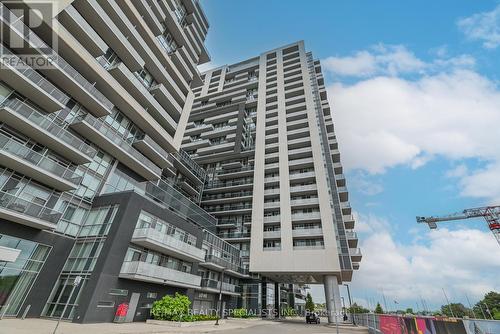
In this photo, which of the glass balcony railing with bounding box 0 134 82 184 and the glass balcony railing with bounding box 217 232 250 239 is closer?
the glass balcony railing with bounding box 0 134 82 184

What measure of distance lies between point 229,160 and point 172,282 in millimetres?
35795

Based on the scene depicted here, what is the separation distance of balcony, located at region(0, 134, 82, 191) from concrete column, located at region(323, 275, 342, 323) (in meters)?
36.8

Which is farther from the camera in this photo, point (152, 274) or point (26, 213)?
point (152, 274)

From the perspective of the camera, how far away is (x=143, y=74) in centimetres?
3469

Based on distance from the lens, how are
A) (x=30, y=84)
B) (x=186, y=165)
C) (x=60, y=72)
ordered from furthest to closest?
(x=186, y=165)
(x=60, y=72)
(x=30, y=84)

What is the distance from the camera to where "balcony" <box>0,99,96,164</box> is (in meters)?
18.5

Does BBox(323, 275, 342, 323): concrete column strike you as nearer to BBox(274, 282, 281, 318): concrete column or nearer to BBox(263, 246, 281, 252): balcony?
BBox(263, 246, 281, 252): balcony

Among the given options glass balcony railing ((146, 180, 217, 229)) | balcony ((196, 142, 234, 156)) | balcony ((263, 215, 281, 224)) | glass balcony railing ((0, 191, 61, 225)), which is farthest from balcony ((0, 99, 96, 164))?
balcony ((196, 142, 234, 156))

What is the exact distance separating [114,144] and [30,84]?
8.77 meters

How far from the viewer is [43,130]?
65.9 ft

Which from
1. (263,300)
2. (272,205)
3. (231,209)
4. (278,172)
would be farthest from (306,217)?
(263,300)

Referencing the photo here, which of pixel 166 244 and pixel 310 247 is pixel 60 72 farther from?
pixel 310 247

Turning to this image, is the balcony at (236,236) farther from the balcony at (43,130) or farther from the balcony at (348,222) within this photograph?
the balcony at (43,130)

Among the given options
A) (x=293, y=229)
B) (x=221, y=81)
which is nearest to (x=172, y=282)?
(x=293, y=229)
